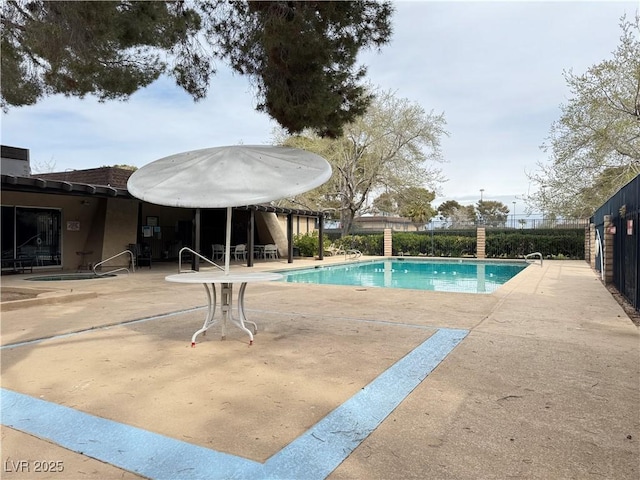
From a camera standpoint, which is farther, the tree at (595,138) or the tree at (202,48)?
the tree at (595,138)

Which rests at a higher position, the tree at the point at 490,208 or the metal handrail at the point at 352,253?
the tree at the point at 490,208

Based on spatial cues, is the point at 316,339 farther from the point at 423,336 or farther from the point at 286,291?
the point at 286,291

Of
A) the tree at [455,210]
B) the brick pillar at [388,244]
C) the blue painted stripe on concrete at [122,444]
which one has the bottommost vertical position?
the blue painted stripe on concrete at [122,444]

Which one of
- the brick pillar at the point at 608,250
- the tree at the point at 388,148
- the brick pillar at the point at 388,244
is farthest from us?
the tree at the point at 388,148

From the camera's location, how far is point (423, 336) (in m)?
4.95

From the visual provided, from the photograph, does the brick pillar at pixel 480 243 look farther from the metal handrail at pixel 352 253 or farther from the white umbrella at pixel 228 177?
the white umbrella at pixel 228 177

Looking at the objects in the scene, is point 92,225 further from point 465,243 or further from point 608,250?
point 465,243

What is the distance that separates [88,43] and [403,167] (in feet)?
72.5

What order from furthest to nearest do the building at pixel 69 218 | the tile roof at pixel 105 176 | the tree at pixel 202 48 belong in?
the tile roof at pixel 105 176 → the building at pixel 69 218 → the tree at pixel 202 48

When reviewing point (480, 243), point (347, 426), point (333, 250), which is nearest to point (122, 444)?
point (347, 426)

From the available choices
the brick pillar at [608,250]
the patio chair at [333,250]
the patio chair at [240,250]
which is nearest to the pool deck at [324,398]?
the brick pillar at [608,250]

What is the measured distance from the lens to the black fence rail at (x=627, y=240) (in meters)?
6.48

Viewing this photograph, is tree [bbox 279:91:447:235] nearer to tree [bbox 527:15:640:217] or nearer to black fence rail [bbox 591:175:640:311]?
tree [bbox 527:15:640:217]

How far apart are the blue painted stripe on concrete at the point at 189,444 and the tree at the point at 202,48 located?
4514mm
